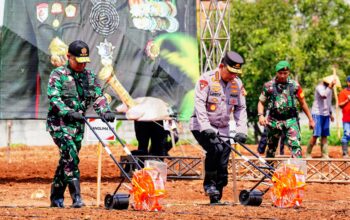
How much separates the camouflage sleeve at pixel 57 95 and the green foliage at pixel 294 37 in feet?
75.1

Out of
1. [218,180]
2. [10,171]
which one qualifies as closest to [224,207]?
[218,180]

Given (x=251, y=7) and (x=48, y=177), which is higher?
(x=251, y=7)

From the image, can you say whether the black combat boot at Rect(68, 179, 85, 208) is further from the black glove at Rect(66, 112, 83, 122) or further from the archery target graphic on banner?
the archery target graphic on banner

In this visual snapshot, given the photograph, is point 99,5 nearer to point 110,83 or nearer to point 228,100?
point 110,83

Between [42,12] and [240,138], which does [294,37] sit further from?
[240,138]

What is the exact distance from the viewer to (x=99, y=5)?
2016cm

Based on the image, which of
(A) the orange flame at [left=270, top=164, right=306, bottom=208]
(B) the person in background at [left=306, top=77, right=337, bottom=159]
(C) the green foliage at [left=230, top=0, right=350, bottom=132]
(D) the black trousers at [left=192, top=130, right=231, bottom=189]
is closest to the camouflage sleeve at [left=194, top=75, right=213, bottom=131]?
(D) the black trousers at [left=192, top=130, right=231, bottom=189]

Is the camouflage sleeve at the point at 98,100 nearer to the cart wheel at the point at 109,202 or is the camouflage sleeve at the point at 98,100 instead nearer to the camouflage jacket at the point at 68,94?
the camouflage jacket at the point at 68,94

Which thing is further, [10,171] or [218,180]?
[10,171]

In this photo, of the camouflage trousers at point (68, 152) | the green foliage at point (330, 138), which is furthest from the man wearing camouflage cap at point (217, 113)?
the green foliage at point (330, 138)

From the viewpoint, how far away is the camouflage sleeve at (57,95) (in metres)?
13.8

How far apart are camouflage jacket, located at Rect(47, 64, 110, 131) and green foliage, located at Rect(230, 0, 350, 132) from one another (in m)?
22.6

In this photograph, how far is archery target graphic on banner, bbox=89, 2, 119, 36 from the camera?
20141mm

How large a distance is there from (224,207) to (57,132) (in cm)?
230
